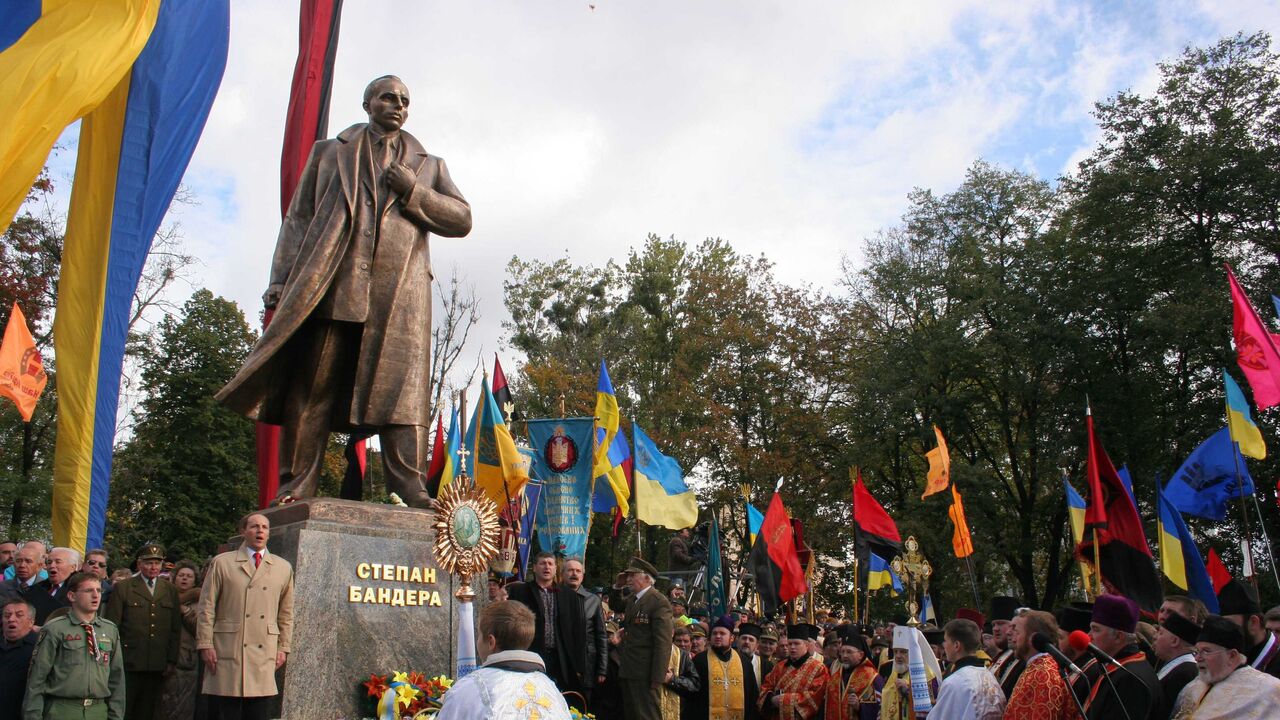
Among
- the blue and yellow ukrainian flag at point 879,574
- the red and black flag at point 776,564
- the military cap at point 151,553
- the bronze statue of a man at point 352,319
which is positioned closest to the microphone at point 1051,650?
the bronze statue of a man at point 352,319

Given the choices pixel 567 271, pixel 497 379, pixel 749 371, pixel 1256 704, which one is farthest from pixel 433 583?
pixel 567 271

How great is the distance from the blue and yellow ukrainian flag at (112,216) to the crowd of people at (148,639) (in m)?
3.60

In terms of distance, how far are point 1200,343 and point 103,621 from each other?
23.5 meters

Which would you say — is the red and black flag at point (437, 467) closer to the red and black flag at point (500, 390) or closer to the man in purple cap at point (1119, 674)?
the red and black flag at point (500, 390)

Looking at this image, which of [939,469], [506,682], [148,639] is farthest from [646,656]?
[939,469]

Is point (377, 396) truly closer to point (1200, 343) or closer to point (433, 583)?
point (433, 583)

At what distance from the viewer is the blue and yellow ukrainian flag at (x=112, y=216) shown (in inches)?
463

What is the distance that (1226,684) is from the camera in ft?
16.0

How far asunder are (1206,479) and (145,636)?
13370 mm

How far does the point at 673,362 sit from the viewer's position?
119 feet

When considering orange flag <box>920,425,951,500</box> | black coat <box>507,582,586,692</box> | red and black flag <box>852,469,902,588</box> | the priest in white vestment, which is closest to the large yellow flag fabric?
black coat <box>507,582,586,692</box>

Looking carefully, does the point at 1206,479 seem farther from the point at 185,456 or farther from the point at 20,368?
the point at 185,456

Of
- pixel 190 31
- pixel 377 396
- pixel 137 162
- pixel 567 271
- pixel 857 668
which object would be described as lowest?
pixel 857 668

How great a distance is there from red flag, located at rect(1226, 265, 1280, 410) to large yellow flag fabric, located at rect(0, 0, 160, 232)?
12.4 metres
